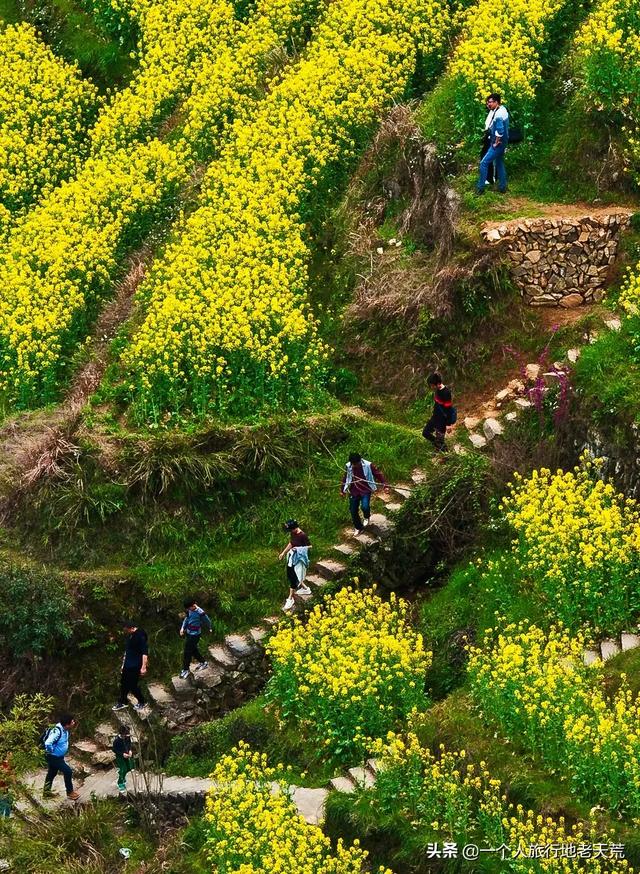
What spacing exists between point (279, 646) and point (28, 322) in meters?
10.4

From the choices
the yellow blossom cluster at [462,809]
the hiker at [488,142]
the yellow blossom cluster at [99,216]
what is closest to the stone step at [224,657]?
the yellow blossom cluster at [462,809]

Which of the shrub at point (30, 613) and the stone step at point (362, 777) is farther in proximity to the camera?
the shrub at point (30, 613)

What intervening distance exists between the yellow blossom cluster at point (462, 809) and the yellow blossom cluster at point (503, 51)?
1405 cm

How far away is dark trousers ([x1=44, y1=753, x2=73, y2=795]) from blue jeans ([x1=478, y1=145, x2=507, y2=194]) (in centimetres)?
1307

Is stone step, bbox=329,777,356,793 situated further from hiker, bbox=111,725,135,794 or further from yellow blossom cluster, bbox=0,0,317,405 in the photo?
yellow blossom cluster, bbox=0,0,317,405

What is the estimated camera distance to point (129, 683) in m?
26.7

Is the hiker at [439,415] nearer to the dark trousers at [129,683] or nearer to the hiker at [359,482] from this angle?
the hiker at [359,482]

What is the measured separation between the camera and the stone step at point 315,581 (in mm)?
27203

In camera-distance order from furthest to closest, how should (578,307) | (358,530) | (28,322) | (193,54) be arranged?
(193,54) → (28,322) → (578,307) → (358,530)

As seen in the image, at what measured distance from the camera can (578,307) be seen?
29.8 metres

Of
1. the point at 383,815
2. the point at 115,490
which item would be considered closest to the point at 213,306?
the point at 115,490

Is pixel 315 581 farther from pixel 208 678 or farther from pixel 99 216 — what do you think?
pixel 99 216

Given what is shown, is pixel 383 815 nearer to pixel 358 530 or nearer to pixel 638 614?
pixel 638 614

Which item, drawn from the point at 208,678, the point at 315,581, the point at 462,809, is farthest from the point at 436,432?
the point at 462,809
